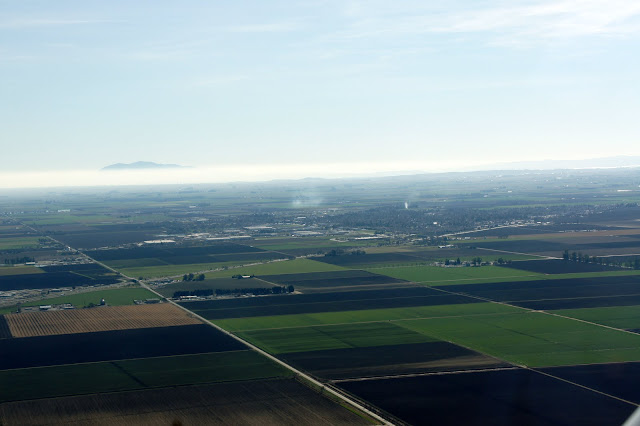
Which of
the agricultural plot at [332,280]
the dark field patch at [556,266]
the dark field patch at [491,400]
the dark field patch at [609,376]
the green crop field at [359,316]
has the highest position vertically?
the dark field patch at [556,266]

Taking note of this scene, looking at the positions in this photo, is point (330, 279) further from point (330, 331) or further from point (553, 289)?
point (330, 331)

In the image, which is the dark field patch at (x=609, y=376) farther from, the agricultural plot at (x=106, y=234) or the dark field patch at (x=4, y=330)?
the agricultural plot at (x=106, y=234)

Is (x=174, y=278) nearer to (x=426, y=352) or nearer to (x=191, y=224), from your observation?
(x=426, y=352)

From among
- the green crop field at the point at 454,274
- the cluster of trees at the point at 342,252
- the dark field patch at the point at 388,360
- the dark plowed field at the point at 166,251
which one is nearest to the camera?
the dark field patch at the point at 388,360

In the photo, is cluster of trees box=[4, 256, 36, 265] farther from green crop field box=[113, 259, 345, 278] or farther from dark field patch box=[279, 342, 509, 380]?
dark field patch box=[279, 342, 509, 380]

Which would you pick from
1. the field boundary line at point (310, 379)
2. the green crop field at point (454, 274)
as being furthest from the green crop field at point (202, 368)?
the green crop field at point (454, 274)

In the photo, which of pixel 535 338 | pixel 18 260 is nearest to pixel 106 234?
pixel 18 260

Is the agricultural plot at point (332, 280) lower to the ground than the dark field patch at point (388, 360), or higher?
higher
